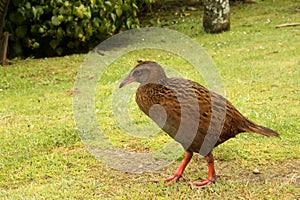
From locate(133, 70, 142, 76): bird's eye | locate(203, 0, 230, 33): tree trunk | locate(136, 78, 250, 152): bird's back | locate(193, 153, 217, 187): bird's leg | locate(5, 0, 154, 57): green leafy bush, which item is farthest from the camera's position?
locate(203, 0, 230, 33): tree trunk

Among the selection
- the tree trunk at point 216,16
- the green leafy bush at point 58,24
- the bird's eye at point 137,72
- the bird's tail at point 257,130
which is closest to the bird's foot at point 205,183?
the bird's tail at point 257,130

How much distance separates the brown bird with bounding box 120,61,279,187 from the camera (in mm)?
3914

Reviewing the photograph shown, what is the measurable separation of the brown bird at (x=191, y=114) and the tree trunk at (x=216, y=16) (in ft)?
26.6

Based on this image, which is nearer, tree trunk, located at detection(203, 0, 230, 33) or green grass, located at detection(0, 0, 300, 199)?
green grass, located at detection(0, 0, 300, 199)

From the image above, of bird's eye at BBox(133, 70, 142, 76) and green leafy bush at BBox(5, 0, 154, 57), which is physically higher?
bird's eye at BBox(133, 70, 142, 76)

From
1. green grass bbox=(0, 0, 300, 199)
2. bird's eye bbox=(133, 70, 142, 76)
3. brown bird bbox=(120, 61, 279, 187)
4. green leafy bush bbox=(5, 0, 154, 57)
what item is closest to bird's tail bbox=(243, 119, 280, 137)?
brown bird bbox=(120, 61, 279, 187)

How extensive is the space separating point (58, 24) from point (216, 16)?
395cm

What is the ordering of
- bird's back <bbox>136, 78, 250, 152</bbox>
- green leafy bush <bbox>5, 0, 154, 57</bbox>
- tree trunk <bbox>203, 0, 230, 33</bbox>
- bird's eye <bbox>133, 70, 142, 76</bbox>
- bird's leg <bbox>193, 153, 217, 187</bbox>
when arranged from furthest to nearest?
tree trunk <bbox>203, 0, 230, 33</bbox>, green leafy bush <bbox>5, 0, 154, 57</bbox>, bird's eye <bbox>133, 70, 142, 76</bbox>, bird's leg <bbox>193, 153, 217, 187</bbox>, bird's back <bbox>136, 78, 250, 152</bbox>

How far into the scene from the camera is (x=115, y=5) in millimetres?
11031

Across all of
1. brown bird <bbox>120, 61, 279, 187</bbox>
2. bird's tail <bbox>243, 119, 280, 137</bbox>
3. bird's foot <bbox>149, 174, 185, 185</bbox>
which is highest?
brown bird <bbox>120, 61, 279, 187</bbox>

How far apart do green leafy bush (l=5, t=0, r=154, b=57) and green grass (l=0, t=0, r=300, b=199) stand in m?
0.53

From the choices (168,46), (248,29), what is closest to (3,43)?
(168,46)

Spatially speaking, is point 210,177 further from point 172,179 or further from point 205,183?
point 172,179

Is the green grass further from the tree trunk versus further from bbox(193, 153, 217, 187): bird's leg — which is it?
the tree trunk
